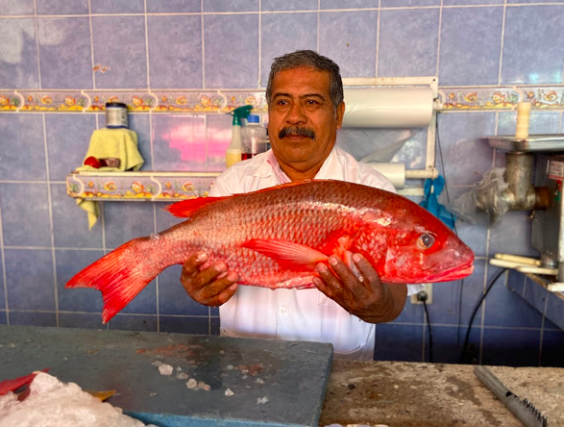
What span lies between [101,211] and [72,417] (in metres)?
2.20

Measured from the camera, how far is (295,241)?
1192 mm

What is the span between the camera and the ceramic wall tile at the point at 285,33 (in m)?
2.56

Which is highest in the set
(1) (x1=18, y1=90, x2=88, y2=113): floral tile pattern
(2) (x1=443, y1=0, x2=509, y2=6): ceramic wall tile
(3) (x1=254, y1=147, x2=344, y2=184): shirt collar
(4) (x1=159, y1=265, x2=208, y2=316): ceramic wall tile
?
(2) (x1=443, y1=0, x2=509, y2=6): ceramic wall tile

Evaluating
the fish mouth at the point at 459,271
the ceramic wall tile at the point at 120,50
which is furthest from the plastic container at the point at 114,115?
the fish mouth at the point at 459,271

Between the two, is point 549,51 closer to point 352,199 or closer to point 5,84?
point 352,199

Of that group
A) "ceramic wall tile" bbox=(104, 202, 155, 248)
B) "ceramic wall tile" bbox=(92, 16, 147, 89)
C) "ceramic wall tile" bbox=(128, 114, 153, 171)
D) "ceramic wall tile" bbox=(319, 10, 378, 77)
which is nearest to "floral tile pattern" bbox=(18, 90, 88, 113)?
"ceramic wall tile" bbox=(92, 16, 147, 89)

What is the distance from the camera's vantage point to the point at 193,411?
0.90 metres

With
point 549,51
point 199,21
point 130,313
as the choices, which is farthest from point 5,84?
point 549,51

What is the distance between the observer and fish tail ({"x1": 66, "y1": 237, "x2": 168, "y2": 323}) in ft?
3.90

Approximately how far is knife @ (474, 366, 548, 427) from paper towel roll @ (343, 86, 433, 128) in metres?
1.40

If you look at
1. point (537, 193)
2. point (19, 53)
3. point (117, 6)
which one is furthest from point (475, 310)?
point (19, 53)

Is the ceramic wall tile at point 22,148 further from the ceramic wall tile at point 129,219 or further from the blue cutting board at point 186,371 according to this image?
the blue cutting board at point 186,371

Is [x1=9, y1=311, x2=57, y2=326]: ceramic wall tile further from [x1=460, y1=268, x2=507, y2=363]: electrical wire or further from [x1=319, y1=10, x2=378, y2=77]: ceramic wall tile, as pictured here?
[x1=460, y1=268, x2=507, y2=363]: electrical wire

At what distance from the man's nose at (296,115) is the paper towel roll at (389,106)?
31.7 inches
